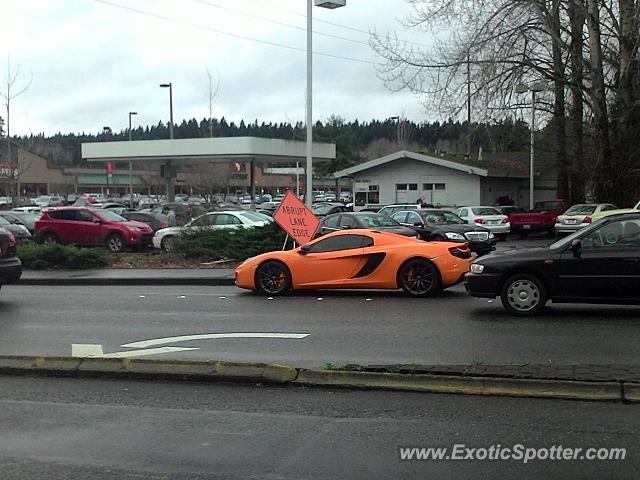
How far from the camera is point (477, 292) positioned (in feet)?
35.9

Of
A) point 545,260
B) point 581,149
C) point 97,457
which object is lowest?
point 97,457

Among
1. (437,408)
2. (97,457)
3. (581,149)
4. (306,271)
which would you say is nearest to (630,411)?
(437,408)

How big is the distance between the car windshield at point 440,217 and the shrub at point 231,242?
17.7 feet

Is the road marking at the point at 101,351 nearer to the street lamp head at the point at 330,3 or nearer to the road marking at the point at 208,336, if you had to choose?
the road marking at the point at 208,336

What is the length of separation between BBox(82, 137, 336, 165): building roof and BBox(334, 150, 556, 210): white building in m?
6.21

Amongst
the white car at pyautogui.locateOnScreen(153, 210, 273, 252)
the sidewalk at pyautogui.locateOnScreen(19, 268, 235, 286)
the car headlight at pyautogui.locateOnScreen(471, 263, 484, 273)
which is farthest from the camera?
the white car at pyautogui.locateOnScreen(153, 210, 273, 252)

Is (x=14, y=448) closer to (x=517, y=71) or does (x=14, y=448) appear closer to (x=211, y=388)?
(x=211, y=388)

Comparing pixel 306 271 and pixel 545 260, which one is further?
pixel 306 271

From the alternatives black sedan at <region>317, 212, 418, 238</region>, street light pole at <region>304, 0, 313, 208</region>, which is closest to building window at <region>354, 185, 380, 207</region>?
street light pole at <region>304, 0, 313, 208</region>

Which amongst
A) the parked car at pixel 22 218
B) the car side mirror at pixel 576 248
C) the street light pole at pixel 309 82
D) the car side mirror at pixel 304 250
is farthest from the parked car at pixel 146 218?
the car side mirror at pixel 576 248

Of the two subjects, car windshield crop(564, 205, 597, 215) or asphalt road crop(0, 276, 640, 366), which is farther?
car windshield crop(564, 205, 597, 215)

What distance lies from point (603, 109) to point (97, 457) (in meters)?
28.5

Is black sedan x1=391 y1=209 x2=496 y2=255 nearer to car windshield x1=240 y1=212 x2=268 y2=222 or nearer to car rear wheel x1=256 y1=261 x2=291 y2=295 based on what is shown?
car windshield x1=240 y1=212 x2=268 y2=222

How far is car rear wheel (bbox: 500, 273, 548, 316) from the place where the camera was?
416 inches
